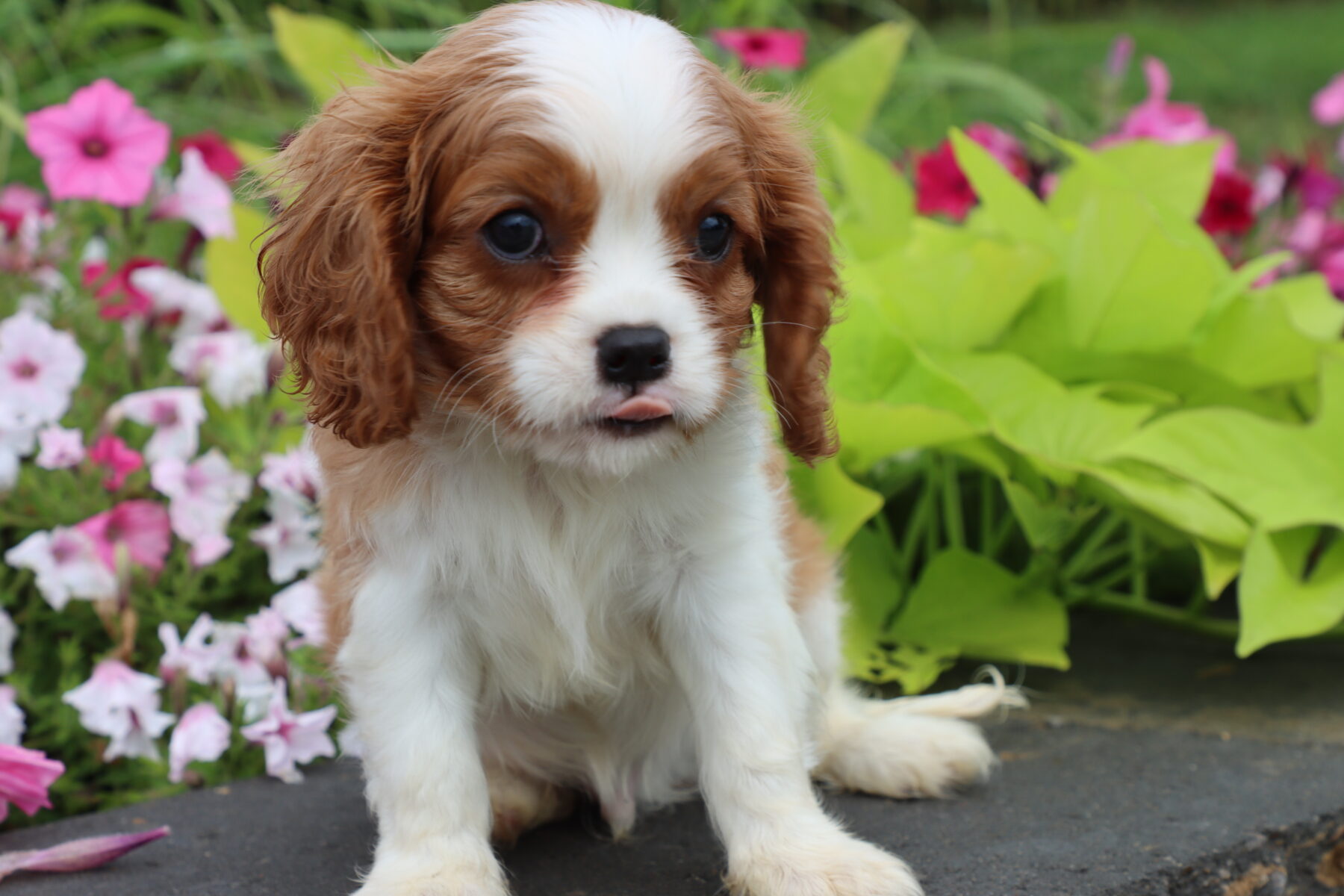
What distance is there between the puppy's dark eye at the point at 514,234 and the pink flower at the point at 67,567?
5.66ft

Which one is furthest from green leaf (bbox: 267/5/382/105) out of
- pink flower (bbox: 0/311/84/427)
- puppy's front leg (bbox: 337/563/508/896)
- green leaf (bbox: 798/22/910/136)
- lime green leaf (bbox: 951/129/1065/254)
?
puppy's front leg (bbox: 337/563/508/896)

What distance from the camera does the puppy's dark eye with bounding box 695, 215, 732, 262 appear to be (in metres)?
2.31

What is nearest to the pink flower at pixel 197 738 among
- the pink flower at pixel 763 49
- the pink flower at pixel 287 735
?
the pink flower at pixel 287 735

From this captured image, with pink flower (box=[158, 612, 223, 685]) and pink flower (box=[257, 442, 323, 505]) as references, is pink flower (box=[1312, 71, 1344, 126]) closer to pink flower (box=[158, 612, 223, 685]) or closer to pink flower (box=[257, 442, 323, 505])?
pink flower (box=[257, 442, 323, 505])

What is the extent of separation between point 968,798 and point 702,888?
0.74 m

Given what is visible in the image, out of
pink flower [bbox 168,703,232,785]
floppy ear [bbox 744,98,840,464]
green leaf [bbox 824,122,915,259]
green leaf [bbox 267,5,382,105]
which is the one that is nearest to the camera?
floppy ear [bbox 744,98,840,464]

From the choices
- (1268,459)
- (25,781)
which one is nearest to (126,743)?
(25,781)

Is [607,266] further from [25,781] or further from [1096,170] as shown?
[1096,170]

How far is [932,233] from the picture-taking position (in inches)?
158

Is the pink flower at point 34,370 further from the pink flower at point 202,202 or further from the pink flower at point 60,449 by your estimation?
the pink flower at point 202,202

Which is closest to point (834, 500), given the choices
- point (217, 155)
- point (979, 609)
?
point (979, 609)

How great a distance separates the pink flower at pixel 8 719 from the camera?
3100 millimetres

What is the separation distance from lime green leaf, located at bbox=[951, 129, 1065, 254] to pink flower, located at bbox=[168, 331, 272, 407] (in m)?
2.14

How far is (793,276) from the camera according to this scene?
101 inches
